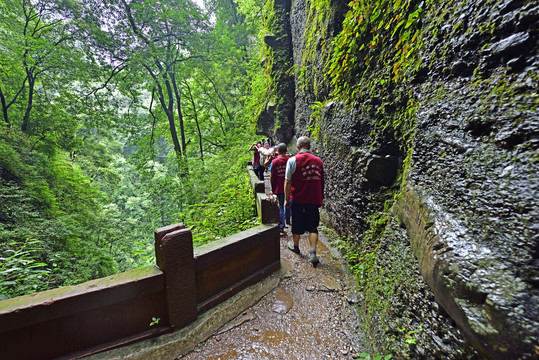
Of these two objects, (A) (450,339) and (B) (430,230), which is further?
(B) (430,230)

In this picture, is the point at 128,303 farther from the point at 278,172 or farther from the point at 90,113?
the point at 90,113

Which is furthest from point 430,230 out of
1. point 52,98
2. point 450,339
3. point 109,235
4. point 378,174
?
point 52,98

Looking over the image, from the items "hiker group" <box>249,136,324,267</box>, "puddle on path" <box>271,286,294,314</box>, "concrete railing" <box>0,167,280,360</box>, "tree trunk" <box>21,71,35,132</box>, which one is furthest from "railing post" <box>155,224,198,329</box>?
"tree trunk" <box>21,71,35,132</box>

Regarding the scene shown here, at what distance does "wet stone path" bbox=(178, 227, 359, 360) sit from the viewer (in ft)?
7.75

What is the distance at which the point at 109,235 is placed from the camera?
12156 mm

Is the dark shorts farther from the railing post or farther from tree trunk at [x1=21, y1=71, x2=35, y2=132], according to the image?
tree trunk at [x1=21, y1=71, x2=35, y2=132]

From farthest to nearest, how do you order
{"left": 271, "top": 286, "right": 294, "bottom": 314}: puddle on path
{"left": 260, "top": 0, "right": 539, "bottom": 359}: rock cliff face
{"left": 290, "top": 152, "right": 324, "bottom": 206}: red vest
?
{"left": 290, "top": 152, "right": 324, "bottom": 206}: red vest → {"left": 271, "top": 286, "right": 294, "bottom": 314}: puddle on path → {"left": 260, "top": 0, "right": 539, "bottom": 359}: rock cliff face

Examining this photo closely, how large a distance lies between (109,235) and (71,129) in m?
6.71

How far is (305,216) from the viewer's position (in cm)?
396

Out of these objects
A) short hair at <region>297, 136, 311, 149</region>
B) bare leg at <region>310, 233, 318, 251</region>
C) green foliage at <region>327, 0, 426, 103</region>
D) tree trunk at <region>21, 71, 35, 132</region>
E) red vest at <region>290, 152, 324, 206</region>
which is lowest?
bare leg at <region>310, 233, 318, 251</region>

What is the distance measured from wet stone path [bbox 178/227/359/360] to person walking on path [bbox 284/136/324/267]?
1.98 feet

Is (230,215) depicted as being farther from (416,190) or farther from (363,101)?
(416,190)

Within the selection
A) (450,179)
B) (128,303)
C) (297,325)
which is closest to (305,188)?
(297,325)

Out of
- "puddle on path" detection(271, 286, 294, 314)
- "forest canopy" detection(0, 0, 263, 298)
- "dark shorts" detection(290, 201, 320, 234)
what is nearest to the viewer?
"puddle on path" detection(271, 286, 294, 314)
